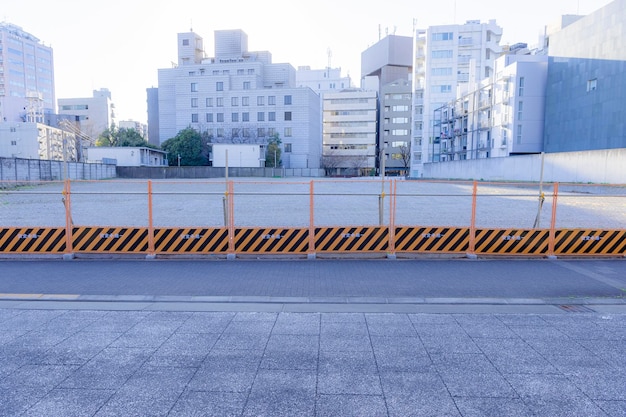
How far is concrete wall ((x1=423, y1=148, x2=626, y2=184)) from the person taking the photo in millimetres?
29203

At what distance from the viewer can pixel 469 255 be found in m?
9.44

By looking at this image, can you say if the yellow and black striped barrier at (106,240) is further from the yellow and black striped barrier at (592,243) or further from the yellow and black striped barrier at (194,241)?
the yellow and black striped barrier at (592,243)

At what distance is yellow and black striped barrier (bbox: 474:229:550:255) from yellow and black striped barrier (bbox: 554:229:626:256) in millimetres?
374

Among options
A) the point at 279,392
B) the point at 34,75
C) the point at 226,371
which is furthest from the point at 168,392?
the point at 34,75

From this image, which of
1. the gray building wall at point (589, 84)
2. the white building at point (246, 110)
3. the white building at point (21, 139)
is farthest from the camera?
the white building at point (246, 110)

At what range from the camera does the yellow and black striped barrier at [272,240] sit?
9.45 m

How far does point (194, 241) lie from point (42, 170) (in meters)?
44.6

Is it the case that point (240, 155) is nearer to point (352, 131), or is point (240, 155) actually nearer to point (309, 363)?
point (352, 131)

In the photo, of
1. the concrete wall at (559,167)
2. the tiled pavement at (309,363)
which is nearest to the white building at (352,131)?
the concrete wall at (559,167)

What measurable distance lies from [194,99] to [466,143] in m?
55.1

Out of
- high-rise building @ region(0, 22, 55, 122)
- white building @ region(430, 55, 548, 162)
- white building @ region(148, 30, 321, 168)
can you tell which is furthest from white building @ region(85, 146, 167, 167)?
white building @ region(430, 55, 548, 162)

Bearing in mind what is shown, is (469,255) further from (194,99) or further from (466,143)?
(194,99)

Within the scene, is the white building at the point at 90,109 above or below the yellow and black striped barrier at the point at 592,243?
above

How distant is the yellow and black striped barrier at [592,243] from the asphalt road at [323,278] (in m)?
0.40
